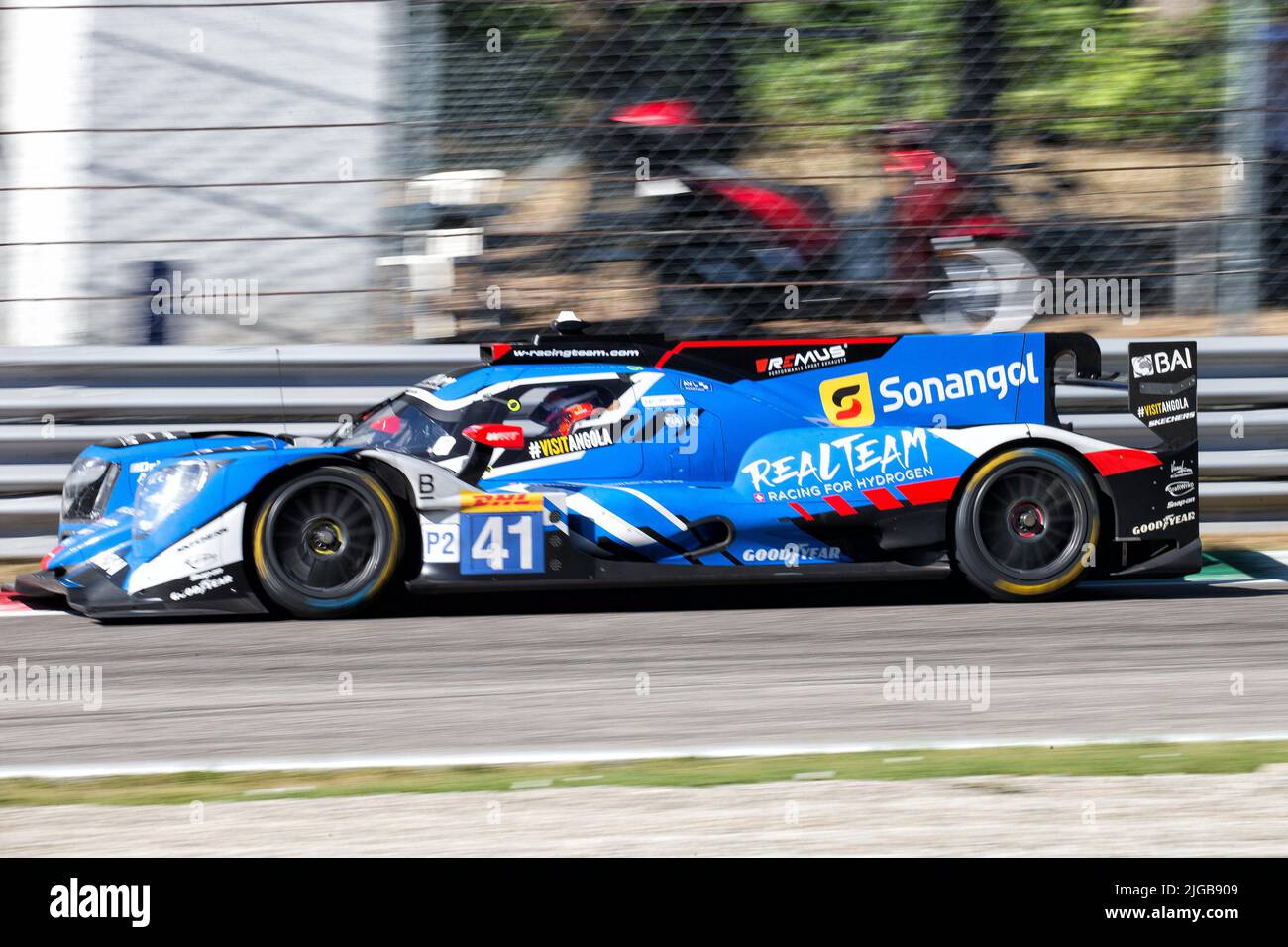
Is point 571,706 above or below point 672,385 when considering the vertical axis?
below

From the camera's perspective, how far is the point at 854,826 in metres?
4.14

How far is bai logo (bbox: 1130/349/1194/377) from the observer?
7.37m

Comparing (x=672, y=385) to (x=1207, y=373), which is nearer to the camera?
(x=672, y=385)

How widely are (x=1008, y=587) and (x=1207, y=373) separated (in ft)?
7.95

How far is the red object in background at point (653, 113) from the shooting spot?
913 cm

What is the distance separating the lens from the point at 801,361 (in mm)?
7367

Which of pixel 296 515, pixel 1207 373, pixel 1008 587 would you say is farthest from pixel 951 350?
pixel 296 515

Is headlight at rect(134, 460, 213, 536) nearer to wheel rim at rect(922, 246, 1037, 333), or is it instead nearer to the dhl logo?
the dhl logo

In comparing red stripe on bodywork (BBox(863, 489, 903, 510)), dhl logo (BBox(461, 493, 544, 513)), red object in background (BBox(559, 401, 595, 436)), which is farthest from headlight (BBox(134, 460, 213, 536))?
red stripe on bodywork (BBox(863, 489, 903, 510))

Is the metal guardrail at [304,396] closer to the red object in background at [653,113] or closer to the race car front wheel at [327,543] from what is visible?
the red object in background at [653,113]

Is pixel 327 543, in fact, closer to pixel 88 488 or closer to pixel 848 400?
pixel 88 488

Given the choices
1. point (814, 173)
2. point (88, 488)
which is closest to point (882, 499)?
point (814, 173)

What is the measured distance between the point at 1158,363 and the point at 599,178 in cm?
342
